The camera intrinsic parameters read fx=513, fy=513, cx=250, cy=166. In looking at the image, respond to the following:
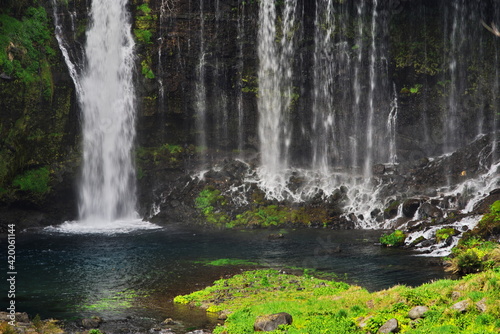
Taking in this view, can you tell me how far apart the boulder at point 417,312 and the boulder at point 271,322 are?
3.43 m

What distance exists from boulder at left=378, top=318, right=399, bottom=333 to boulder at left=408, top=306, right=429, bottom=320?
0.60m

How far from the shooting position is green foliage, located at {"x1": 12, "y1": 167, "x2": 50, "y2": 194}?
38.7 metres

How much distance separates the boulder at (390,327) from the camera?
11758mm

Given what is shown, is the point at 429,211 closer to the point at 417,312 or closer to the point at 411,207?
the point at 411,207

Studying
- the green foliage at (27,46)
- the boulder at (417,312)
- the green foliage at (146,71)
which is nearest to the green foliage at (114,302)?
the boulder at (417,312)

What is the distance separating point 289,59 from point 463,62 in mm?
15328

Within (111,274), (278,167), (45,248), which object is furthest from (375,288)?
(278,167)

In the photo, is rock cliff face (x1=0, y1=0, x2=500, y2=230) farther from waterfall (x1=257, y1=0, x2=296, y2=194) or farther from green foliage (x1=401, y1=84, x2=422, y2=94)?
waterfall (x1=257, y1=0, x2=296, y2=194)

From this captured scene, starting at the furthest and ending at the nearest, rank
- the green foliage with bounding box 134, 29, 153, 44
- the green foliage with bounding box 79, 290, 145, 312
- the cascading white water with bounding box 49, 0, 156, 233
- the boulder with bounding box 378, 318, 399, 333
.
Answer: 1. the green foliage with bounding box 134, 29, 153, 44
2. the cascading white water with bounding box 49, 0, 156, 233
3. the green foliage with bounding box 79, 290, 145, 312
4. the boulder with bounding box 378, 318, 399, 333

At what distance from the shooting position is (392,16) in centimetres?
4559

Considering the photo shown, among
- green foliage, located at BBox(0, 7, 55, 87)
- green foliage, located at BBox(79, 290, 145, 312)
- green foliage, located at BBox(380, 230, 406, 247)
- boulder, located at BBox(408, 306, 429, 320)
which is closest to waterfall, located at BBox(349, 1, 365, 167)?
green foliage, located at BBox(380, 230, 406, 247)

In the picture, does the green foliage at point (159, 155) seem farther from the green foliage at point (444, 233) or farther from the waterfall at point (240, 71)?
the green foliage at point (444, 233)

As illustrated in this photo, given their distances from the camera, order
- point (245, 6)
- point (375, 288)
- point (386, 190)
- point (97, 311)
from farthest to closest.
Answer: point (245, 6) → point (386, 190) → point (375, 288) → point (97, 311)

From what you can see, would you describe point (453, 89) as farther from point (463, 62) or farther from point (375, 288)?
point (375, 288)
